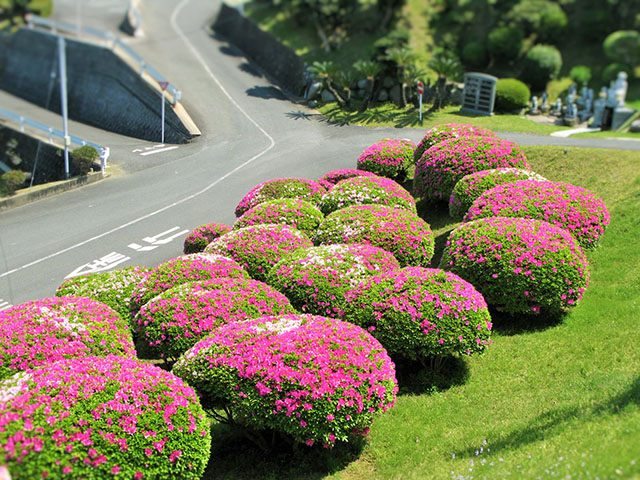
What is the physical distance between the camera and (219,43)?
4644 centimetres

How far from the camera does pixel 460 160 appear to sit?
20.5 meters

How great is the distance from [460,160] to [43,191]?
17460 mm

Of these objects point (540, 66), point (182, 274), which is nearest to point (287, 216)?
point (182, 274)

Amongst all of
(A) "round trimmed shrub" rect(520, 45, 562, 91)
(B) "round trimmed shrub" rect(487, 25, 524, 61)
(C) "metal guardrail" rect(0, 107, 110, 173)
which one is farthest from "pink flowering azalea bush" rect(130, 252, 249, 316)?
(B) "round trimmed shrub" rect(487, 25, 524, 61)

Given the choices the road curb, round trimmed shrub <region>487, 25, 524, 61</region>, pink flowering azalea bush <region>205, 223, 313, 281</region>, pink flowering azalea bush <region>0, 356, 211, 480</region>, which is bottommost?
the road curb

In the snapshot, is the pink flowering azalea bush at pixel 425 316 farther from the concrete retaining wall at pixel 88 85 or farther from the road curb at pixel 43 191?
the concrete retaining wall at pixel 88 85

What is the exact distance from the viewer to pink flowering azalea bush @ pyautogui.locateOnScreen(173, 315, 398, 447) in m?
9.94

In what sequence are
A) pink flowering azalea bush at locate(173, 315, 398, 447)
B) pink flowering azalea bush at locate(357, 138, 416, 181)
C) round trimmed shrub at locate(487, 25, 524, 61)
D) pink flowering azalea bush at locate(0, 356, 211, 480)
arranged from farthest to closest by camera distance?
round trimmed shrub at locate(487, 25, 524, 61) < pink flowering azalea bush at locate(357, 138, 416, 181) < pink flowering azalea bush at locate(173, 315, 398, 447) < pink flowering azalea bush at locate(0, 356, 211, 480)

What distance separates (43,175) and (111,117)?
17.7 feet

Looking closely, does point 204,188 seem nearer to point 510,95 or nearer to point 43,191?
point 43,191

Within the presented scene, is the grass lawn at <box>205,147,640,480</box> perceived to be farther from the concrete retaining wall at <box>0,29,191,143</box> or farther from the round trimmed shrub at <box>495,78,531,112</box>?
the concrete retaining wall at <box>0,29,191,143</box>

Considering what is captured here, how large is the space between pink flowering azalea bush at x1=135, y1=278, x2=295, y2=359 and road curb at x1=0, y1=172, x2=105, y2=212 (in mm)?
16723

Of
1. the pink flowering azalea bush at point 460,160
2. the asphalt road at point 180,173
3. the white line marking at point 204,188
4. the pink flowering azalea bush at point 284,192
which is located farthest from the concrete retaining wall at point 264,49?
the pink flowering azalea bush at point 460,160

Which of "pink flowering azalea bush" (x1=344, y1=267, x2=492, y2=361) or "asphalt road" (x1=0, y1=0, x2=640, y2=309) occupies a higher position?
"pink flowering azalea bush" (x1=344, y1=267, x2=492, y2=361)
